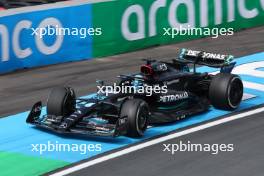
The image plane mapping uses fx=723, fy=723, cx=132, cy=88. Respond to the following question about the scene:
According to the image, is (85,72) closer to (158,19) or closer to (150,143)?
(158,19)

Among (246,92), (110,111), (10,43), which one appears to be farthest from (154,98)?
(10,43)

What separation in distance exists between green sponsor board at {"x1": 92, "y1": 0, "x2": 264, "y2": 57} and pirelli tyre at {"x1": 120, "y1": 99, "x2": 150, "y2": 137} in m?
7.06

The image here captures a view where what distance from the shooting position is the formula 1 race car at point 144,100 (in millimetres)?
11602

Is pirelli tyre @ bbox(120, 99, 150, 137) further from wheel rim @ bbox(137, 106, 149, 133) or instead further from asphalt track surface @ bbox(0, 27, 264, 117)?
asphalt track surface @ bbox(0, 27, 264, 117)

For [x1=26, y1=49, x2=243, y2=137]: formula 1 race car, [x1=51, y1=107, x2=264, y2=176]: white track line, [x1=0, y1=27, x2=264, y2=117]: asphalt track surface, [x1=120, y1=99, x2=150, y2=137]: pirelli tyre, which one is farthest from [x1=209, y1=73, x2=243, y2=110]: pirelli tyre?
[x1=0, y1=27, x2=264, y2=117]: asphalt track surface

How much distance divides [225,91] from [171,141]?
Result: 1.71 metres

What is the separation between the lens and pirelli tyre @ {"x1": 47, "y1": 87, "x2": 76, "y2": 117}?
12.1 meters

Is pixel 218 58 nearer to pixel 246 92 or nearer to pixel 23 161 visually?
pixel 246 92

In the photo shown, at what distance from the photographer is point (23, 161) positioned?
11008mm

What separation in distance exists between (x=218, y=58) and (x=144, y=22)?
19.7ft

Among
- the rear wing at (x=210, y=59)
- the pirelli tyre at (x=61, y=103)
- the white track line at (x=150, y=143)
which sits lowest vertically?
the white track line at (x=150, y=143)

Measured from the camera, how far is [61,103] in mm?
12086

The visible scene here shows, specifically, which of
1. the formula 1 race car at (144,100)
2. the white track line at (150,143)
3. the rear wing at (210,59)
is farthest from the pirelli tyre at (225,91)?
the rear wing at (210,59)

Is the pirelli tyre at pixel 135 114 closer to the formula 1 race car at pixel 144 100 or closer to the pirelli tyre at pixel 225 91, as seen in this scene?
the formula 1 race car at pixel 144 100
